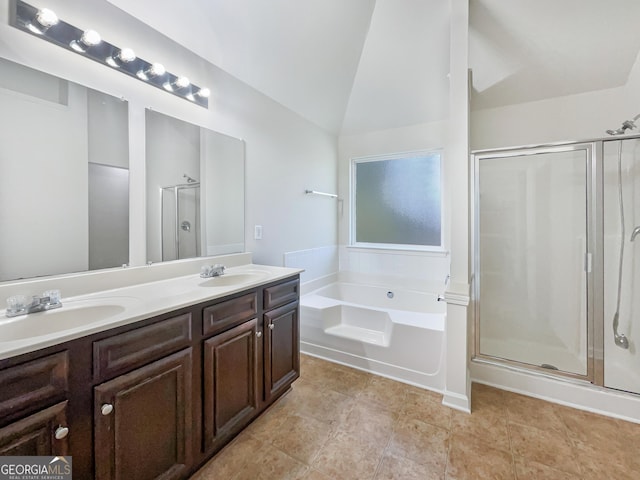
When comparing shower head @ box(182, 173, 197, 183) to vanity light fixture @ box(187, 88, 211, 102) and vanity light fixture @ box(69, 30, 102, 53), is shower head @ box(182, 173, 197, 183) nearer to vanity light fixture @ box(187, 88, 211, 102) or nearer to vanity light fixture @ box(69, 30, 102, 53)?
vanity light fixture @ box(187, 88, 211, 102)

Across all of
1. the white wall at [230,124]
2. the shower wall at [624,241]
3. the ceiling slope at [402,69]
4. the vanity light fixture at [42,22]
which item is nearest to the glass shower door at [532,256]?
the shower wall at [624,241]

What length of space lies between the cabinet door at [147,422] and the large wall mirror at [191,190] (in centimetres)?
78

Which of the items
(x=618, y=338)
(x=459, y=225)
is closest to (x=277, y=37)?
(x=459, y=225)

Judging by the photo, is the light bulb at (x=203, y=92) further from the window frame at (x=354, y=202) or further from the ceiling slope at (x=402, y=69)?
the window frame at (x=354, y=202)

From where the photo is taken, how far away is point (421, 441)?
1.55 m

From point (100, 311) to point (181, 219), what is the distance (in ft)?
2.54

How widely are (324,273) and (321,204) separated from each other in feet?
2.80

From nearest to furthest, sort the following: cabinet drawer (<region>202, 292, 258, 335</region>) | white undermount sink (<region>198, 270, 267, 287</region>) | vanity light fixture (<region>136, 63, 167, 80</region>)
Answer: cabinet drawer (<region>202, 292, 258, 335</region>) → vanity light fixture (<region>136, 63, 167, 80</region>) → white undermount sink (<region>198, 270, 267, 287</region>)

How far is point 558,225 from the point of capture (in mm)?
2234

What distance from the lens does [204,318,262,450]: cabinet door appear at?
132 cm

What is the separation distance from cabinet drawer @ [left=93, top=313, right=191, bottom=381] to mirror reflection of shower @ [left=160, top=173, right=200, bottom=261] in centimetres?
68

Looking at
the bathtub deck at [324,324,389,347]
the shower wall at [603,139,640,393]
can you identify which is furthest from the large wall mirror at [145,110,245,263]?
the shower wall at [603,139,640,393]

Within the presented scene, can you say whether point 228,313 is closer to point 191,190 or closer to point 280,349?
point 280,349

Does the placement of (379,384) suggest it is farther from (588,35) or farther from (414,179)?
(588,35)
